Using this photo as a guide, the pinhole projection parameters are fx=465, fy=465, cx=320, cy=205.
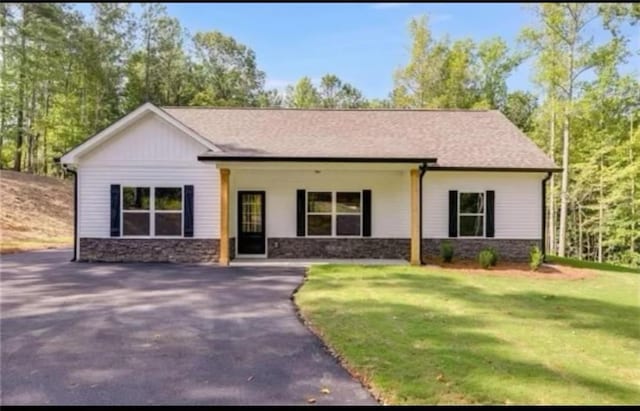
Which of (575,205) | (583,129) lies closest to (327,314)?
(583,129)

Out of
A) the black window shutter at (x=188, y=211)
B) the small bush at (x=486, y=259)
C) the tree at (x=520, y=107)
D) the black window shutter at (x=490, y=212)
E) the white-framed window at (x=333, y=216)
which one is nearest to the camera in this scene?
the small bush at (x=486, y=259)

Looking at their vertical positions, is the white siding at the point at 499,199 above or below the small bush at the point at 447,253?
above

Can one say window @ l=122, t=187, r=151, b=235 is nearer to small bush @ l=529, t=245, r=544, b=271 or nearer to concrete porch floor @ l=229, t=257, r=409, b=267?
concrete porch floor @ l=229, t=257, r=409, b=267

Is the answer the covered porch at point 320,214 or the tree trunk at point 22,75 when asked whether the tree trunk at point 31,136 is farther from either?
the covered porch at point 320,214

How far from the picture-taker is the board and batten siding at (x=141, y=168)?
A: 517 inches

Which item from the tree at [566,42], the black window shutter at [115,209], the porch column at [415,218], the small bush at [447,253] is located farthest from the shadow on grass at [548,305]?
the tree at [566,42]

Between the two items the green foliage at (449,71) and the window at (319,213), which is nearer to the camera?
the window at (319,213)

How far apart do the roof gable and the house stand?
0.12 feet

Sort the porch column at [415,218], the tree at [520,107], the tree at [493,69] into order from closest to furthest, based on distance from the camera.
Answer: the porch column at [415,218], the tree at [493,69], the tree at [520,107]

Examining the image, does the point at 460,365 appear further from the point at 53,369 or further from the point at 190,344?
the point at 53,369

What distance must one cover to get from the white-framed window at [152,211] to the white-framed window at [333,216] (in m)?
3.84

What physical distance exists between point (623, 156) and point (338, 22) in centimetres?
2322
